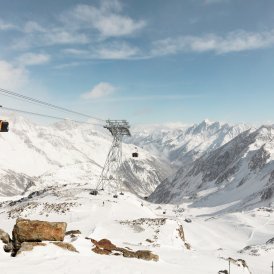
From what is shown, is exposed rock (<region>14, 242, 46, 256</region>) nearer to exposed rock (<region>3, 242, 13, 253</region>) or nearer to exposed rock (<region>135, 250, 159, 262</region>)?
exposed rock (<region>3, 242, 13, 253</region>)

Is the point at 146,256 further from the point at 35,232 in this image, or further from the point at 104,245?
the point at 35,232

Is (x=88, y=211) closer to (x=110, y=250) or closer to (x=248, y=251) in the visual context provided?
(x=248, y=251)

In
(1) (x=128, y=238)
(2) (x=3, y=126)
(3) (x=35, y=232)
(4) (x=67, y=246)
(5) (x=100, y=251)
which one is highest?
(2) (x=3, y=126)

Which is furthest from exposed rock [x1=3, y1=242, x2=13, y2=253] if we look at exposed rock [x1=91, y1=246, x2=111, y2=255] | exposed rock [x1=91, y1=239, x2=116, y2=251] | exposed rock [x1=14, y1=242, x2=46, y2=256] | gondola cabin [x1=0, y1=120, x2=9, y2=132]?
gondola cabin [x1=0, y1=120, x2=9, y2=132]

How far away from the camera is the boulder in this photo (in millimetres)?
30453

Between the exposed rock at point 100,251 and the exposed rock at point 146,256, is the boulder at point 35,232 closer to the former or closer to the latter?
the exposed rock at point 100,251

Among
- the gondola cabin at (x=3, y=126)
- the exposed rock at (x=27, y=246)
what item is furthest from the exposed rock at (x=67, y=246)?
the gondola cabin at (x=3, y=126)

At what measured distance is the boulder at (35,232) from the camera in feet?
99.9

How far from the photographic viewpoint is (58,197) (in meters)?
89.2

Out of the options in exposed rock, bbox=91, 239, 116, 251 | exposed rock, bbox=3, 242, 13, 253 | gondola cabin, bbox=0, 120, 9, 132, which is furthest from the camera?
exposed rock, bbox=91, 239, 116, 251

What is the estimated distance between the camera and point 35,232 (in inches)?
1209

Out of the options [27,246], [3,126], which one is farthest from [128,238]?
[3,126]

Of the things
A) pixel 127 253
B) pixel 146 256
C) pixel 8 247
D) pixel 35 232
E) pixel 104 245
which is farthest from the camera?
pixel 104 245

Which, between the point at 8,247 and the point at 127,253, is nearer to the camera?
the point at 8,247
